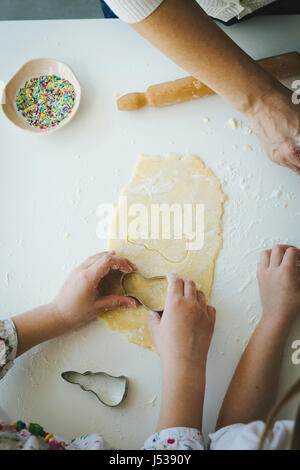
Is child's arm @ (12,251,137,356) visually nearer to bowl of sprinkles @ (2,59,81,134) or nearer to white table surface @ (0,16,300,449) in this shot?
white table surface @ (0,16,300,449)

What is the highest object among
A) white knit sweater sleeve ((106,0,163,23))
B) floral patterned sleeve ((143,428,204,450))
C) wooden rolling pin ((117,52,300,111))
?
white knit sweater sleeve ((106,0,163,23))

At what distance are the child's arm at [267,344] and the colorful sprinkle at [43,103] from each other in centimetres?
54

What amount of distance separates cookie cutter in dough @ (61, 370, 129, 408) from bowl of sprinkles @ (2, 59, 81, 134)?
0.52 m

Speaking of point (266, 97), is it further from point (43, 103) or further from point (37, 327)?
point (37, 327)

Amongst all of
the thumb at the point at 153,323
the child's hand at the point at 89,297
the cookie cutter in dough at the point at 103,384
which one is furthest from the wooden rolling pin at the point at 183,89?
the cookie cutter in dough at the point at 103,384

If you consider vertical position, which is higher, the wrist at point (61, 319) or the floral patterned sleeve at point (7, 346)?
the wrist at point (61, 319)

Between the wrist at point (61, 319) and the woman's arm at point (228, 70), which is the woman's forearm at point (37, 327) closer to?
the wrist at point (61, 319)

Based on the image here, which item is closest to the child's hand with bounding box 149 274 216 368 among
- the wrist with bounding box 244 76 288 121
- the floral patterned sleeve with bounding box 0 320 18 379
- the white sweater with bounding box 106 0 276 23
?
the floral patterned sleeve with bounding box 0 320 18 379

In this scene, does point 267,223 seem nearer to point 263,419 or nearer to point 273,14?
point 263,419

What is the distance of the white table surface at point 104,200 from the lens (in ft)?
2.47

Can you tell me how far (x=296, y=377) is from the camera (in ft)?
2.41

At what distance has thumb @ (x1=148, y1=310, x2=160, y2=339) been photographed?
77 cm
